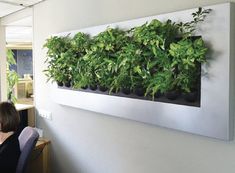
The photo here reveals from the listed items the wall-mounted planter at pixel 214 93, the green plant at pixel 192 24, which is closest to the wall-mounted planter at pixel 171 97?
the wall-mounted planter at pixel 214 93

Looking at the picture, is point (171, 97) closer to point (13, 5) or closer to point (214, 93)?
point (214, 93)

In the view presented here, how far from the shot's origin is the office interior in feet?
4.94

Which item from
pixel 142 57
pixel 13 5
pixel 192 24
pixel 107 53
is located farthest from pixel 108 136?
pixel 13 5

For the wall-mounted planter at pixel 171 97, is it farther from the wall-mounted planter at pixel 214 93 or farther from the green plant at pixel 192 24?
the green plant at pixel 192 24

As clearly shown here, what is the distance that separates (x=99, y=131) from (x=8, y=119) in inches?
33.2

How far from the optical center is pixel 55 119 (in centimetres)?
267

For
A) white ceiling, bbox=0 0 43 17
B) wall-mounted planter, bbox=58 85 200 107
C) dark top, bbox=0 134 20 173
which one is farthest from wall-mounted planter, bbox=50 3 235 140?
white ceiling, bbox=0 0 43 17

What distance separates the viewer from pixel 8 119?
7.52ft

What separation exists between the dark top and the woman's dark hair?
19 centimetres

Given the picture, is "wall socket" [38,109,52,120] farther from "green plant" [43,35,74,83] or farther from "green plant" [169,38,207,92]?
"green plant" [169,38,207,92]

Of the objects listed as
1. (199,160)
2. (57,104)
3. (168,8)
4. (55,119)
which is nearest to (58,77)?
(57,104)

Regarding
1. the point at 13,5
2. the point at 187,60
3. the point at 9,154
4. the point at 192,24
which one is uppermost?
the point at 13,5

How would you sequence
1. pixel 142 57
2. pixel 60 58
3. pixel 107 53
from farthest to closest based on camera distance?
pixel 60 58 < pixel 107 53 < pixel 142 57

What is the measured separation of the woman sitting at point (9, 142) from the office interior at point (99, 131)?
430mm
